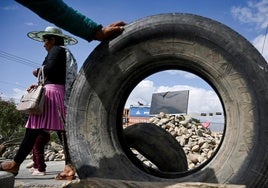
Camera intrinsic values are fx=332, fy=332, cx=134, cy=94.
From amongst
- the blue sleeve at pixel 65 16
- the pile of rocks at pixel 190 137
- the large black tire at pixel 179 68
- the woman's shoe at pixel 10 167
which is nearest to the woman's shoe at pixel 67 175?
the woman's shoe at pixel 10 167

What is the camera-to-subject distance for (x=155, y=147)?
125 inches

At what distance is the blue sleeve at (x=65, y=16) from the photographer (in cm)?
244

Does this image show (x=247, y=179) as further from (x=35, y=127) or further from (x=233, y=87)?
(x=35, y=127)

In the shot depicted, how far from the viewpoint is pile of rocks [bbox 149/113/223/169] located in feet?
23.4

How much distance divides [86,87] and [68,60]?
1.51m

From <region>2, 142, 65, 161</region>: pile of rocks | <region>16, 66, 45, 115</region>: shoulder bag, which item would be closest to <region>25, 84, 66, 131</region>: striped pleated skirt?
<region>16, 66, 45, 115</region>: shoulder bag

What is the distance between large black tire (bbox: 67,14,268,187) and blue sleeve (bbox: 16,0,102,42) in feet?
0.68

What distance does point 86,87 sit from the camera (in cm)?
230

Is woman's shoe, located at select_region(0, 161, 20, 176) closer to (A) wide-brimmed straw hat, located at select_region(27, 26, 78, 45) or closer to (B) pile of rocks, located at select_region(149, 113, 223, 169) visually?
(A) wide-brimmed straw hat, located at select_region(27, 26, 78, 45)

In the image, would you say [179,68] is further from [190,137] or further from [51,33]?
[190,137]

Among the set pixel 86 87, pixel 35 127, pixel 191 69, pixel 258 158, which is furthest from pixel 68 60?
pixel 258 158

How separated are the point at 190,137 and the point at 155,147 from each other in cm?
569

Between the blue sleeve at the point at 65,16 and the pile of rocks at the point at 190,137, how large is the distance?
3.99 metres

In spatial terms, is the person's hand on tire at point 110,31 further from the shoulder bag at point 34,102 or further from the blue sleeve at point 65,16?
the shoulder bag at point 34,102
